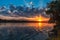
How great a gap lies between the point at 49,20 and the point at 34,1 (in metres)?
0.49

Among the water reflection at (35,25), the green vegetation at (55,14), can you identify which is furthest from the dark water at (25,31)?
the green vegetation at (55,14)

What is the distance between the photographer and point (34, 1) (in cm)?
455

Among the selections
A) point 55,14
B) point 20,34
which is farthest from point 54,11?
point 20,34

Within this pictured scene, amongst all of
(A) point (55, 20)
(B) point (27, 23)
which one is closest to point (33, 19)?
(B) point (27, 23)

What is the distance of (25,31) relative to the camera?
451 cm

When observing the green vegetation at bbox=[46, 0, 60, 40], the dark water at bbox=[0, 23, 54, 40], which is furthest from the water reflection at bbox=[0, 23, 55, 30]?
the green vegetation at bbox=[46, 0, 60, 40]

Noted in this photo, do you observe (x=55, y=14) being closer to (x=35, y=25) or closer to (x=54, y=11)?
(x=54, y=11)

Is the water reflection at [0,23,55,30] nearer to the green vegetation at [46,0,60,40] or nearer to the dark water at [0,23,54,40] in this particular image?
the dark water at [0,23,54,40]

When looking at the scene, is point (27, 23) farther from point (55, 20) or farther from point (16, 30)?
point (55, 20)

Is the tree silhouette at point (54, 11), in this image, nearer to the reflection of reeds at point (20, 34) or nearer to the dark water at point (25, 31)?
the dark water at point (25, 31)

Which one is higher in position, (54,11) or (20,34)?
(54,11)

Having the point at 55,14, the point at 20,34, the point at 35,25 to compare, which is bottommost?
the point at 20,34

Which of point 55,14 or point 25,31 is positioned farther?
point 25,31

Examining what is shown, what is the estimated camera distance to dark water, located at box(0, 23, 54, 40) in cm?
449
